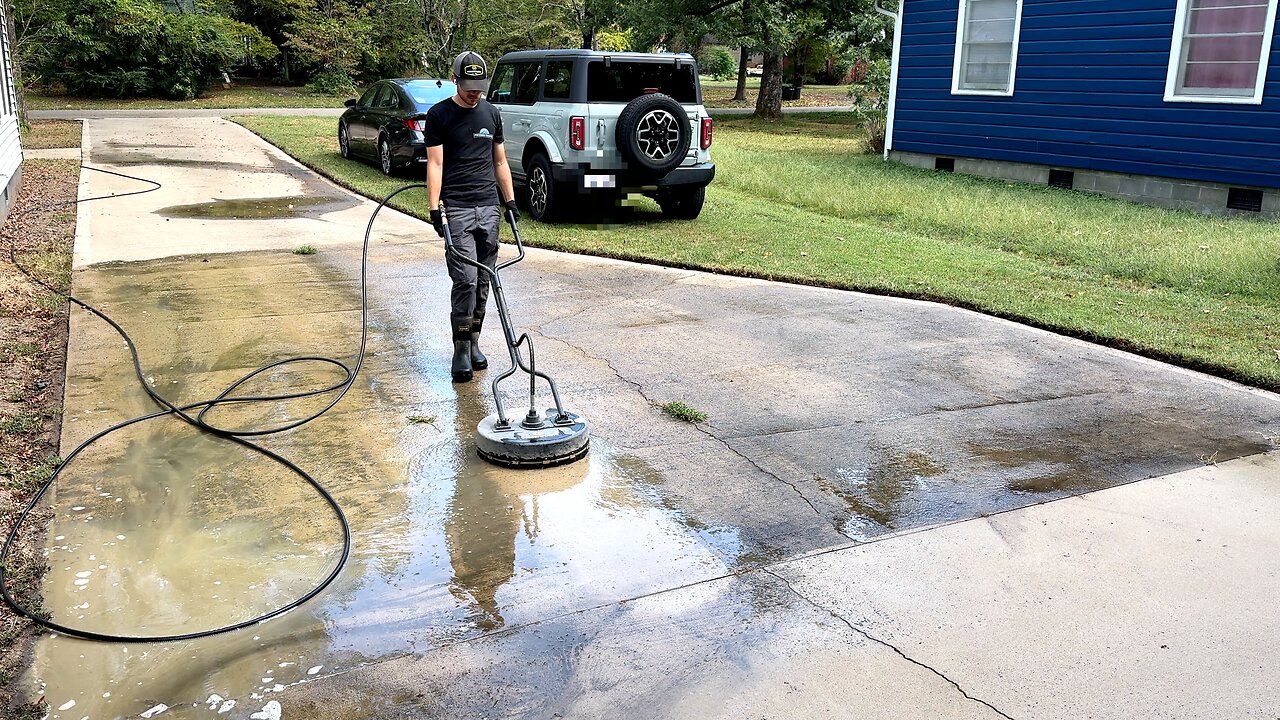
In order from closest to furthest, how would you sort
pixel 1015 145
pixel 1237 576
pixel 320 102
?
1. pixel 1237 576
2. pixel 1015 145
3. pixel 320 102

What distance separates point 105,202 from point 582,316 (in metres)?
7.41

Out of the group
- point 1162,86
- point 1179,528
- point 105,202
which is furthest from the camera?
point 1162,86

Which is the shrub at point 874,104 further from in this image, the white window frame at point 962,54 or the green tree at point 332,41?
the green tree at point 332,41

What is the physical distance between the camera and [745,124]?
2705 cm

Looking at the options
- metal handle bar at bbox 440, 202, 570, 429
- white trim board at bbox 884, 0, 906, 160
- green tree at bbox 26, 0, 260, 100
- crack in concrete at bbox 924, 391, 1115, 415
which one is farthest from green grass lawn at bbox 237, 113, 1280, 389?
green tree at bbox 26, 0, 260, 100

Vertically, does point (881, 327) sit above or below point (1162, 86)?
below

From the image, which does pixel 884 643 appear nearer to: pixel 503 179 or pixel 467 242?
pixel 467 242

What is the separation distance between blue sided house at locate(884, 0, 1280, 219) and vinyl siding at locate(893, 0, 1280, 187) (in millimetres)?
16

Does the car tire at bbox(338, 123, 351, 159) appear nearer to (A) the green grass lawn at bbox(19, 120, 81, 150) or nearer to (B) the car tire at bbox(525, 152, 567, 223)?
(A) the green grass lawn at bbox(19, 120, 81, 150)

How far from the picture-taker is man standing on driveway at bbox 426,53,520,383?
5.82 metres

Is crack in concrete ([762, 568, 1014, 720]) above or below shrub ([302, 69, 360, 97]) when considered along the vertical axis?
below

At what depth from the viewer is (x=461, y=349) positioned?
236 inches

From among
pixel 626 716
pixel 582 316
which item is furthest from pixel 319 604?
pixel 582 316

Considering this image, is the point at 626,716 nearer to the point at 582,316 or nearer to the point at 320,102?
the point at 582,316
